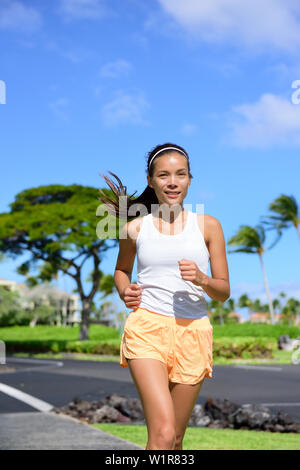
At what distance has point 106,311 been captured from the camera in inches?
3051

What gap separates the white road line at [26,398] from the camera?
37.9ft

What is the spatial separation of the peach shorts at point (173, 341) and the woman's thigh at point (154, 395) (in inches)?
3.7

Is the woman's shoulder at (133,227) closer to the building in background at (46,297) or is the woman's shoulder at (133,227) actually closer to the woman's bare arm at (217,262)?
the woman's bare arm at (217,262)

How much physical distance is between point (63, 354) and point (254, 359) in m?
12.4

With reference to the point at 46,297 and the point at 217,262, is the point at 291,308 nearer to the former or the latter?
the point at 46,297

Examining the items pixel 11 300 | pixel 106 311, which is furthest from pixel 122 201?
pixel 106 311

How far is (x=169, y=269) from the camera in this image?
2.90 meters

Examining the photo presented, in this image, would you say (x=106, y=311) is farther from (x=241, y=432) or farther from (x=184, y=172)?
(x=184, y=172)

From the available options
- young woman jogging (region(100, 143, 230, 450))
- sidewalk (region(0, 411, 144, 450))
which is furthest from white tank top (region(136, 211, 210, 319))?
sidewalk (region(0, 411, 144, 450))

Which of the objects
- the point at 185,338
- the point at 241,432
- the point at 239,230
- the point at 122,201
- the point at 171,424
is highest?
the point at 239,230

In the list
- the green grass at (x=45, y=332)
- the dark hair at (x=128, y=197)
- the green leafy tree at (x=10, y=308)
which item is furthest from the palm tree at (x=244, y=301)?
the dark hair at (x=128, y=197)

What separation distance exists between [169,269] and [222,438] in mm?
6233

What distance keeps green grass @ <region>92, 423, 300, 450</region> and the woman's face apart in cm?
544

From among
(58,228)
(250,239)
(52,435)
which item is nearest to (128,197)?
(52,435)
